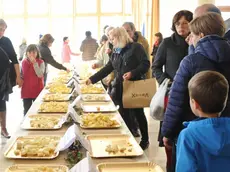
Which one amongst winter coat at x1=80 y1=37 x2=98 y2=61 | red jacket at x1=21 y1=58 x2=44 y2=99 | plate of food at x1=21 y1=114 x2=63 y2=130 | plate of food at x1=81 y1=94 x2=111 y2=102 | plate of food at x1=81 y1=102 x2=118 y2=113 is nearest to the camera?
plate of food at x1=21 y1=114 x2=63 y2=130

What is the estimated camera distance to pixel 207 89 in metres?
1.48

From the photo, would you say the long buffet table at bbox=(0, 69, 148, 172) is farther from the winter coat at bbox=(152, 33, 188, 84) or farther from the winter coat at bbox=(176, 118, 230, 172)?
the winter coat at bbox=(152, 33, 188, 84)

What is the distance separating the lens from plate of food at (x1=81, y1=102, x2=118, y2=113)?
286 centimetres

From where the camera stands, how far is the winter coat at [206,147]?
141 centimetres

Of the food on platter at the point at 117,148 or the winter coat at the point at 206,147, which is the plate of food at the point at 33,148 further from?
the winter coat at the point at 206,147

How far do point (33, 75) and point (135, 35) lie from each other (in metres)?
1.34

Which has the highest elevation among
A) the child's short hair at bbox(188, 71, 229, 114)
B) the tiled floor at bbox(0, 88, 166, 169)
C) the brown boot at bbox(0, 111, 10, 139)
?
the child's short hair at bbox(188, 71, 229, 114)

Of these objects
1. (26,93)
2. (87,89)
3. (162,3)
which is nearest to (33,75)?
(26,93)

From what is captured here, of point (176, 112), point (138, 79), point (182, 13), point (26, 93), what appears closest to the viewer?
point (176, 112)

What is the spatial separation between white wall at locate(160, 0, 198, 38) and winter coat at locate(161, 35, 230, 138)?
303cm

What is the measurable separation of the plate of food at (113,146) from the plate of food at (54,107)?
0.77 meters

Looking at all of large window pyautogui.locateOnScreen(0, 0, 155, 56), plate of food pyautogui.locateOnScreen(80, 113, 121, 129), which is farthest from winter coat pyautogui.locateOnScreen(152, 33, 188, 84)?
large window pyautogui.locateOnScreen(0, 0, 155, 56)

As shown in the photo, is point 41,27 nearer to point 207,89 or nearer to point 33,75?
point 33,75

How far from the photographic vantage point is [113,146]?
1.92 metres
